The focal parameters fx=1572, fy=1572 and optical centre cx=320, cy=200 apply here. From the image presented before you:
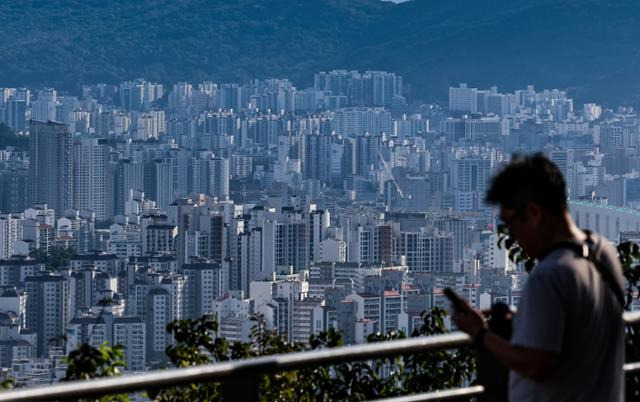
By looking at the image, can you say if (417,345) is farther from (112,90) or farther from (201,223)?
(112,90)

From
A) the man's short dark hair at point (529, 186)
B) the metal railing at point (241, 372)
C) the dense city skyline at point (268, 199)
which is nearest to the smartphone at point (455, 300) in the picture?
the man's short dark hair at point (529, 186)

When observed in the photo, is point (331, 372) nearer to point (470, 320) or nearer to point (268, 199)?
point (470, 320)

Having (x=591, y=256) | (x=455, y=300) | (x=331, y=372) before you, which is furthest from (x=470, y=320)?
(x=331, y=372)

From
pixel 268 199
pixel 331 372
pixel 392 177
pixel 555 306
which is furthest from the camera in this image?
pixel 392 177

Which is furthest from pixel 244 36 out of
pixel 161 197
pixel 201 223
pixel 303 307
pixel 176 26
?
pixel 303 307

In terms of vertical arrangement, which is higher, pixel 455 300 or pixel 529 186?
pixel 529 186

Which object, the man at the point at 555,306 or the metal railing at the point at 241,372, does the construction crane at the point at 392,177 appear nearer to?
the metal railing at the point at 241,372
